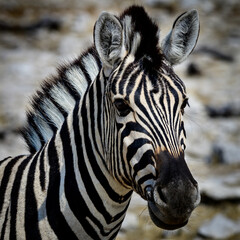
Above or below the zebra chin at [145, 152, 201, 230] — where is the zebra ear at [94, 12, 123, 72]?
above

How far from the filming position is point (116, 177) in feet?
10.1

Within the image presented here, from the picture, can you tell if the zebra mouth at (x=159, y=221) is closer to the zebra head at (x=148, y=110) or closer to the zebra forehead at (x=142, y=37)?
the zebra head at (x=148, y=110)

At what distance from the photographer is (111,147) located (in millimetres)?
3049

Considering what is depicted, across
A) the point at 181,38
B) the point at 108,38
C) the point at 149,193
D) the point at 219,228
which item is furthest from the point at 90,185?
the point at 219,228

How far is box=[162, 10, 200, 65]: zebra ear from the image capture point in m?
3.24

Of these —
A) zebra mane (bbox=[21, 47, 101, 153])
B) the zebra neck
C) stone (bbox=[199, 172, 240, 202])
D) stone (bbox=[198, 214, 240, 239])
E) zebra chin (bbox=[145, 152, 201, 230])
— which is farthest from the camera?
stone (bbox=[199, 172, 240, 202])

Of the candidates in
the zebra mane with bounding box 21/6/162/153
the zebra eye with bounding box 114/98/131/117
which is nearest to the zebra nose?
the zebra eye with bounding box 114/98/131/117

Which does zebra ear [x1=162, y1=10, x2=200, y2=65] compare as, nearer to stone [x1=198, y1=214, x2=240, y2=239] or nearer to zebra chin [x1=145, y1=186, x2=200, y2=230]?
zebra chin [x1=145, y1=186, x2=200, y2=230]

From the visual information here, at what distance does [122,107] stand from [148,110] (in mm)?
141

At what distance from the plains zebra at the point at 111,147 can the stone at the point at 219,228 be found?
14.9 feet

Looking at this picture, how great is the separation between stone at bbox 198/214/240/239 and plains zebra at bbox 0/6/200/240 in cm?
453

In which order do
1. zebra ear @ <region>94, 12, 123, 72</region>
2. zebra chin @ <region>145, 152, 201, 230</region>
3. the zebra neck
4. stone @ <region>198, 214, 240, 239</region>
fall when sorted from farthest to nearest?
stone @ <region>198, 214, 240, 239</region>, the zebra neck, zebra ear @ <region>94, 12, 123, 72</region>, zebra chin @ <region>145, 152, 201, 230</region>

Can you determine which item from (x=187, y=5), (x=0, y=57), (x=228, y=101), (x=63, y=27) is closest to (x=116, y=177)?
(x=228, y=101)

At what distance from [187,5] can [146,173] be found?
16.1 meters
